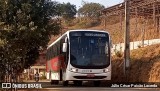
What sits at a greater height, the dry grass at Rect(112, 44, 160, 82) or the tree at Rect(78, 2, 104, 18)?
the tree at Rect(78, 2, 104, 18)

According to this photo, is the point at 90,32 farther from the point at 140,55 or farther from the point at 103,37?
the point at 140,55

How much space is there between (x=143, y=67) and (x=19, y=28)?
849cm

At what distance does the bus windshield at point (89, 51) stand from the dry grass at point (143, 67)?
2.38 m

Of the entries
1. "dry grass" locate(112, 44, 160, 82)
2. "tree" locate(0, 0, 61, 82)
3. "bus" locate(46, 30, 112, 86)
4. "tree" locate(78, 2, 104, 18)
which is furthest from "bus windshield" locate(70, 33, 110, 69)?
"tree" locate(78, 2, 104, 18)

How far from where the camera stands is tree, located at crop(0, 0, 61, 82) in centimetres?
1839

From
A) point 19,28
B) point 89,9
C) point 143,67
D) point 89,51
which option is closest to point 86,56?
point 89,51

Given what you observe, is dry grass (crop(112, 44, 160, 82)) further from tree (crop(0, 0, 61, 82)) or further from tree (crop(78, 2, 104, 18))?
tree (crop(78, 2, 104, 18))

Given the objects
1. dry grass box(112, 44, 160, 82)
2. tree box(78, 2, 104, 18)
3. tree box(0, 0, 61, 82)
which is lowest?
dry grass box(112, 44, 160, 82)

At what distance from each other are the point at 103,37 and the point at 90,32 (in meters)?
0.83

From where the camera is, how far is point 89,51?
2164 centimetres

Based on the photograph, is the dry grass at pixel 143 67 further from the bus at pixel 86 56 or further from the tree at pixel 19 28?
the tree at pixel 19 28

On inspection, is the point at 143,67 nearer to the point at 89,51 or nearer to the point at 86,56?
the point at 89,51

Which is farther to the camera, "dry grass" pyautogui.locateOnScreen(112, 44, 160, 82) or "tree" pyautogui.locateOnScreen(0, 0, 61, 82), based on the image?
"dry grass" pyautogui.locateOnScreen(112, 44, 160, 82)

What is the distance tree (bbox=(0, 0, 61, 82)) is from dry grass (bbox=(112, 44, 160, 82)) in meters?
6.28
